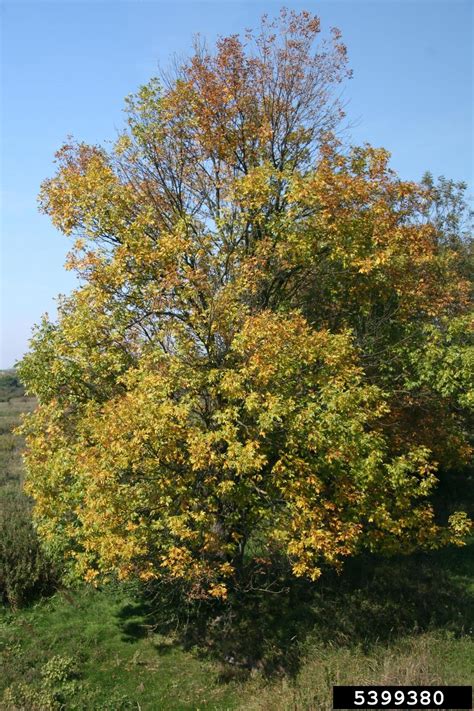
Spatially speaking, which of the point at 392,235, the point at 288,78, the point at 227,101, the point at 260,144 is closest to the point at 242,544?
the point at 392,235

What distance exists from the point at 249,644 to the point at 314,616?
222 cm

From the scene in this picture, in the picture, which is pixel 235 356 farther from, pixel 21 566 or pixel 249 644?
pixel 21 566

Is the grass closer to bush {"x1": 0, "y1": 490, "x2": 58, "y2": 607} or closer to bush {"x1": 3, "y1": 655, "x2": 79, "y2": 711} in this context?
bush {"x1": 3, "y1": 655, "x2": 79, "y2": 711}

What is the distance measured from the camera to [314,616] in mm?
14320

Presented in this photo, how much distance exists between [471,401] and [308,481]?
5.36m

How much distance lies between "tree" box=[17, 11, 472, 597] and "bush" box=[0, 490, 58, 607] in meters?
3.98

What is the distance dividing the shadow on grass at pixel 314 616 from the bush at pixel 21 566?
2744 mm

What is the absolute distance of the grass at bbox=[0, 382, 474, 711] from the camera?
1090 cm


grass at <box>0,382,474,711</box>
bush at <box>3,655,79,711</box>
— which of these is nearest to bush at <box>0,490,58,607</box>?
grass at <box>0,382,474,711</box>

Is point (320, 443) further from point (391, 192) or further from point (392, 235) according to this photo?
point (391, 192)

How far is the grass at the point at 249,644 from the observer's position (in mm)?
10898

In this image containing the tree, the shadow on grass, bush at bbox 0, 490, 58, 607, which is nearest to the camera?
the tree

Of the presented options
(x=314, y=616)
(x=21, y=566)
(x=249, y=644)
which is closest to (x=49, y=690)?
(x=249, y=644)

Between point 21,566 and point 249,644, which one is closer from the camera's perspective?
point 249,644
